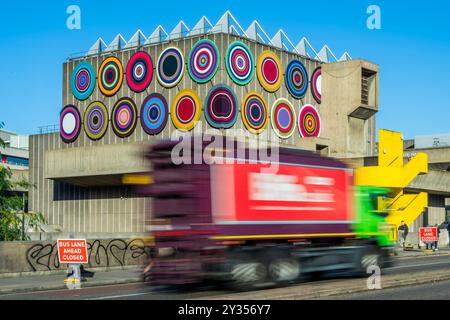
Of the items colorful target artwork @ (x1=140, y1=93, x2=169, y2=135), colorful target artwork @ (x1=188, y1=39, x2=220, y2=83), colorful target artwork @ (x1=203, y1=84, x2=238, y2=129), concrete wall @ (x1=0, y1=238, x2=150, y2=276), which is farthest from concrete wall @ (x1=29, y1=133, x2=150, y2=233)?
concrete wall @ (x1=0, y1=238, x2=150, y2=276)

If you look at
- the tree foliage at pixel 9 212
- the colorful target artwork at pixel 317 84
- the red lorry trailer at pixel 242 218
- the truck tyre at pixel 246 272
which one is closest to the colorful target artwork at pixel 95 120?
the colorful target artwork at pixel 317 84

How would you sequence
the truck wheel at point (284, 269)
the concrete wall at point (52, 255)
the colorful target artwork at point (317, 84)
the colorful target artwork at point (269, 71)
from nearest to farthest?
1. the truck wheel at point (284, 269)
2. the concrete wall at point (52, 255)
3. the colorful target artwork at point (269, 71)
4. the colorful target artwork at point (317, 84)

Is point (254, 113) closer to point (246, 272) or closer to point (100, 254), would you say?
point (100, 254)

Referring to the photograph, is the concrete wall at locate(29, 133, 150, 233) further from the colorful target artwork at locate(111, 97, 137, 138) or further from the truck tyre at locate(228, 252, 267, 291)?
the truck tyre at locate(228, 252, 267, 291)

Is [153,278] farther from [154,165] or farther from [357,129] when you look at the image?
[357,129]

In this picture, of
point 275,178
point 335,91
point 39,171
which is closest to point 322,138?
point 335,91

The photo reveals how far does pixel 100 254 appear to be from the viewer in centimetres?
2939

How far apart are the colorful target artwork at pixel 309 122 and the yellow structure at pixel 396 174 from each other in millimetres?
13010

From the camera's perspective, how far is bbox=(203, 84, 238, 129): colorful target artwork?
1987 inches

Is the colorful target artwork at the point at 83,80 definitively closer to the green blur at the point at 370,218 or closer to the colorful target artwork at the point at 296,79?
the colorful target artwork at the point at 296,79

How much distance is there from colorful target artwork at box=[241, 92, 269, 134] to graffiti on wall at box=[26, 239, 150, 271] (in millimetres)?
22029

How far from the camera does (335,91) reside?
58812 millimetres

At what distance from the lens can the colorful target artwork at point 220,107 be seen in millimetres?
50469

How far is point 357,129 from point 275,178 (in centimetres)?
4154
